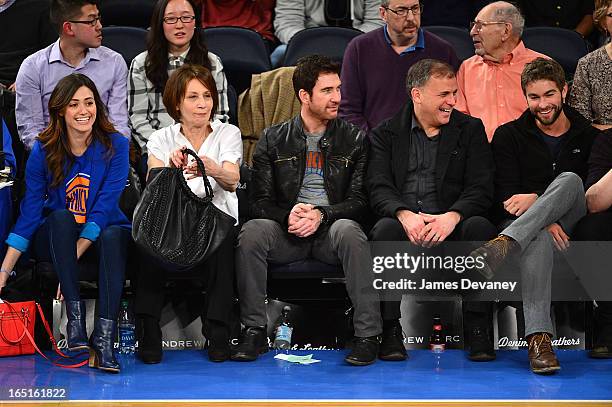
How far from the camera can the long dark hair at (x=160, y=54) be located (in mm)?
5410

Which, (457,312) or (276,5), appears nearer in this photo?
(457,312)

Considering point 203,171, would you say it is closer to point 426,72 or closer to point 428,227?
point 428,227

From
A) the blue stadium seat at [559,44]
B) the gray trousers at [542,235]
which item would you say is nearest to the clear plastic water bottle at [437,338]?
the gray trousers at [542,235]

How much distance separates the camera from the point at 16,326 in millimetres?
4523

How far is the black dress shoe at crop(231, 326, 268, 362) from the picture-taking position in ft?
14.9

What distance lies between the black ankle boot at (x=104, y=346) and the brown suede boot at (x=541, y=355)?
5.64 ft

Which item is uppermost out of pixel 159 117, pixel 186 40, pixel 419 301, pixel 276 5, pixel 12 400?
pixel 276 5

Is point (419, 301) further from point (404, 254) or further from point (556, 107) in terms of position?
point (556, 107)

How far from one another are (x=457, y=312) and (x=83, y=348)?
5.51 ft

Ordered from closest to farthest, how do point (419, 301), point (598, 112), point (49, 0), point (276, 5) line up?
point (419, 301) → point (598, 112) → point (49, 0) → point (276, 5)

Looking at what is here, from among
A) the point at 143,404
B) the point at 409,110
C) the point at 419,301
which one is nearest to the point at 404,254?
the point at 419,301

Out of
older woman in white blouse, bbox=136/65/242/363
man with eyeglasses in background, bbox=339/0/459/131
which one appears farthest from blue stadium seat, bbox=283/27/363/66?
older woman in white blouse, bbox=136/65/242/363

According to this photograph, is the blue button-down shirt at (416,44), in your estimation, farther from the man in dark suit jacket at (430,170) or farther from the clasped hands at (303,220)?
the clasped hands at (303,220)

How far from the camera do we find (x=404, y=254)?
4672 mm
